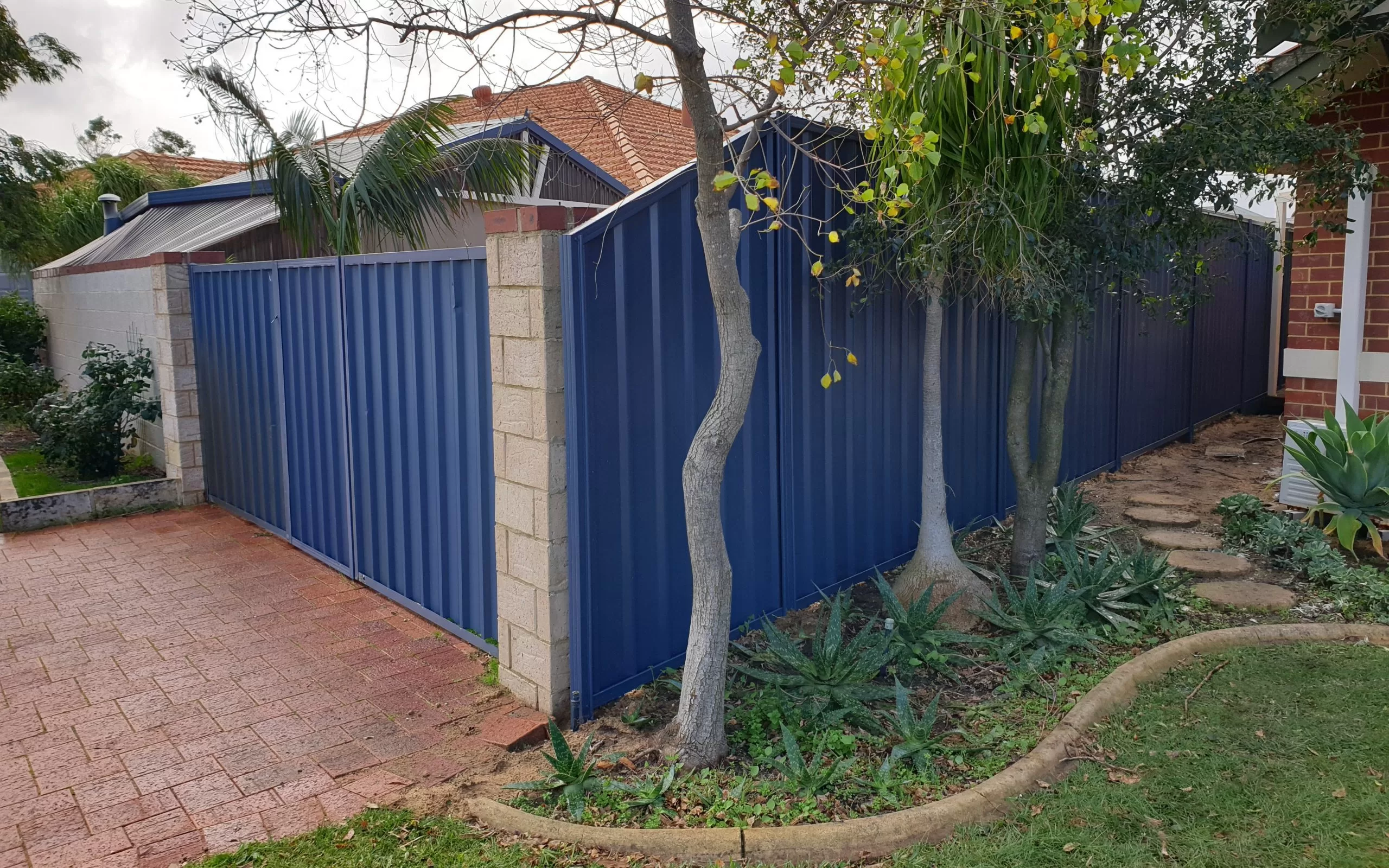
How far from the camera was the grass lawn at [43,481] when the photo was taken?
8.92m

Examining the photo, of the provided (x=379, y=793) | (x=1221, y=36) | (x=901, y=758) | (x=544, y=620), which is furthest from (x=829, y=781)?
(x=1221, y=36)

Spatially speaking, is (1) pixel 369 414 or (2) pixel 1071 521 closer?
(1) pixel 369 414

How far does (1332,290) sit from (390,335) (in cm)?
676

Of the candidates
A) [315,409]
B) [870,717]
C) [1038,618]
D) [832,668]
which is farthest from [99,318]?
[1038,618]

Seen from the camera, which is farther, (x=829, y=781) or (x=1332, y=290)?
(x=1332, y=290)

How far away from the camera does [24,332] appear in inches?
583

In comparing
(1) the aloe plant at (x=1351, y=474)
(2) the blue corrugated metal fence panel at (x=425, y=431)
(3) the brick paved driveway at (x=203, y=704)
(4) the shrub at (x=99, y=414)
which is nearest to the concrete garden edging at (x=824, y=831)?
(3) the brick paved driveway at (x=203, y=704)

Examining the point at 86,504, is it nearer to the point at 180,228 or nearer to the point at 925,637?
the point at 180,228

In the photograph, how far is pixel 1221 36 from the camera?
17.7 feet

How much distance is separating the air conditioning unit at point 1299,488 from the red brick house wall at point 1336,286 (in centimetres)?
22

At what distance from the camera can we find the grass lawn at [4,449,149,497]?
8.92 meters

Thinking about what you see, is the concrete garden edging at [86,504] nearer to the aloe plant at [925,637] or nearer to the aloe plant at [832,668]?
the aloe plant at [832,668]

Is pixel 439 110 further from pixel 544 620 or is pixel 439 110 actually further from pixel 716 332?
pixel 544 620

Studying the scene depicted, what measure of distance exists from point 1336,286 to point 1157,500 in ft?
7.00
